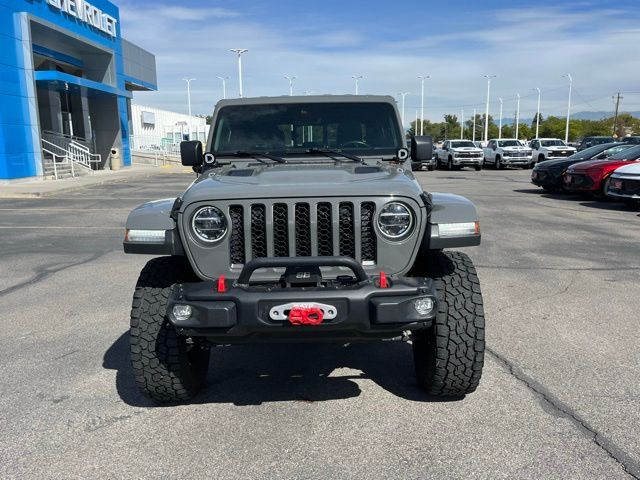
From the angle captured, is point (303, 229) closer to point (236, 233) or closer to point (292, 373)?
point (236, 233)

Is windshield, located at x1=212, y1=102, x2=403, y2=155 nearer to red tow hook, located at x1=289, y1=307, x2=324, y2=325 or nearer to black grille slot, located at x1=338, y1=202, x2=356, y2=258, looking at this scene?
black grille slot, located at x1=338, y1=202, x2=356, y2=258

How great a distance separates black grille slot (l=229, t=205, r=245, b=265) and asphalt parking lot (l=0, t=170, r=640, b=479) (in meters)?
0.97

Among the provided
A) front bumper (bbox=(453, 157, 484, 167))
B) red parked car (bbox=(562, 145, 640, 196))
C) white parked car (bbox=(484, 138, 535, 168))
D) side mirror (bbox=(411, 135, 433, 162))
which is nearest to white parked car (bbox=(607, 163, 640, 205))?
red parked car (bbox=(562, 145, 640, 196))

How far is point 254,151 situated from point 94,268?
388 cm

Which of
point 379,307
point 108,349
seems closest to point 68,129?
point 108,349

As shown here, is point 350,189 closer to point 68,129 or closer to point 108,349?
point 108,349

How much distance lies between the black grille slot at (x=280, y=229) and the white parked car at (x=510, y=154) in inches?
1162

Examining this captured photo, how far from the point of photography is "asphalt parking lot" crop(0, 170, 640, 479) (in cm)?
289

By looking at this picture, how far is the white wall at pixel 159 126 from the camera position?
49.7 metres

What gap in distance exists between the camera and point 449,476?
275cm

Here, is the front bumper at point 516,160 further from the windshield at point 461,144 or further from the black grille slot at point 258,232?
the black grille slot at point 258,232

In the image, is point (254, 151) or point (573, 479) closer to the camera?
point (573, 479)

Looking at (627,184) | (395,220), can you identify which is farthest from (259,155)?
(627,184)

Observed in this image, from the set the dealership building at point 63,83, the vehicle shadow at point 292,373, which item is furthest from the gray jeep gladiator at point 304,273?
the dealership building at point 63,83
